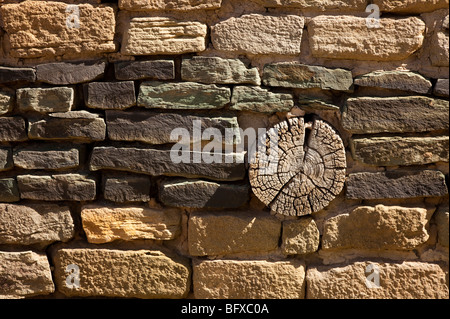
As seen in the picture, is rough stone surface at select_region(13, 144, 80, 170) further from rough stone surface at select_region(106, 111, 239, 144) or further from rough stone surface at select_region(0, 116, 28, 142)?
rough stone surface at select_region(106, 111, 239, 144)

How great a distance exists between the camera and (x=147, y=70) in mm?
2330

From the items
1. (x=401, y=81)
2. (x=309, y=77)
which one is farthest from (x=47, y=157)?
(x=401, y=81)

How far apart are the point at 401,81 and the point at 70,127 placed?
62.9 inches

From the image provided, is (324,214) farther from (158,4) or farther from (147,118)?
(158,4)

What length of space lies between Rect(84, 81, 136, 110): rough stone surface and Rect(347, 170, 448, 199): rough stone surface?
3.71ft

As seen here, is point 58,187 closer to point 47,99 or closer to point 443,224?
point 47,99

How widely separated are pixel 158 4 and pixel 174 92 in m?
0.42

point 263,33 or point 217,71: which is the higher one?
point 263,33

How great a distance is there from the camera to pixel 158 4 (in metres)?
2.30

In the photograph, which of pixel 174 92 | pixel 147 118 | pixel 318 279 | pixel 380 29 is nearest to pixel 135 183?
pixel 147 118

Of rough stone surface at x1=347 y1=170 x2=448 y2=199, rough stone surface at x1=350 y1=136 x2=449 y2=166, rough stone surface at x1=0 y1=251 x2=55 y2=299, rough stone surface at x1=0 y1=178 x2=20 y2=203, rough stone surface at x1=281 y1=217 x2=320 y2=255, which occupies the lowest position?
rough stone surface at x1=0 y1=251 x2=55 y2=299

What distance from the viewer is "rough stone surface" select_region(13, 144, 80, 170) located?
2410 mm

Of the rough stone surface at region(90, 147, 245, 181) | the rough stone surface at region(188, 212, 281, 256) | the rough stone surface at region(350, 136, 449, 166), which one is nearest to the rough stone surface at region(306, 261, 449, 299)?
the rough stone surface at region(188, 212, 281, 256)

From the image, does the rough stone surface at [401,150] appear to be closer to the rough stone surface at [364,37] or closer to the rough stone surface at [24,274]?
the rough stone surface at [364,37]
